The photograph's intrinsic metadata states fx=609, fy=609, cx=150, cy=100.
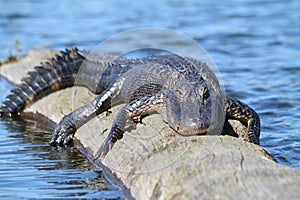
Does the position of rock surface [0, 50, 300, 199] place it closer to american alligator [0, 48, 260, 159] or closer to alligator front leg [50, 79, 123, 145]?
american alligator [0, 48, 260, 159]

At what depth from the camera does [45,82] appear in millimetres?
8453

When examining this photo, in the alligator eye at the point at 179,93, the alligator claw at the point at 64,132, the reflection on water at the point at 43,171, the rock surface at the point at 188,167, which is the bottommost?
the reflection on water at the point at 43,171

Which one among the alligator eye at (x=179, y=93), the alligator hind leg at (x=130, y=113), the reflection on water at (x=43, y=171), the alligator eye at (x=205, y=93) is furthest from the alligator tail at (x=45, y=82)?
the alligator eye at (x=205, y=93)

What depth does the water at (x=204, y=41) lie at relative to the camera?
6.64 metres

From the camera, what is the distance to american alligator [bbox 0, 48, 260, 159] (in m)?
5.66

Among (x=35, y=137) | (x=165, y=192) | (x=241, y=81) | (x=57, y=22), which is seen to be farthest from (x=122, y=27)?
(x=165, y=192)

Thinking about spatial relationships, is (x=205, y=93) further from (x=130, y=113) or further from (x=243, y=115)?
(x=130, y=113)

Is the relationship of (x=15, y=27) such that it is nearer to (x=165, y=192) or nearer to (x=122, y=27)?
(x=122, y=27)

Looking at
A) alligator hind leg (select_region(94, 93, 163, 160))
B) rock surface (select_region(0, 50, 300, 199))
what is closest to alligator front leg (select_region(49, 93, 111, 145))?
rock surface (select_region(0, 50, 300, 199))

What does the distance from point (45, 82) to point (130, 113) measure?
2.72m

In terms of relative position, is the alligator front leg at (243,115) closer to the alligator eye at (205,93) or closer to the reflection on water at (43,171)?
the alligator eye at (205,93)

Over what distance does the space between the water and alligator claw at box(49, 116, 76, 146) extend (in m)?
0.14

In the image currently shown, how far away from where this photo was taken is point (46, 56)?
31.9 ft

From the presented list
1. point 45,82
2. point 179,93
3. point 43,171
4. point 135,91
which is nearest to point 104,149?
point 43,171
